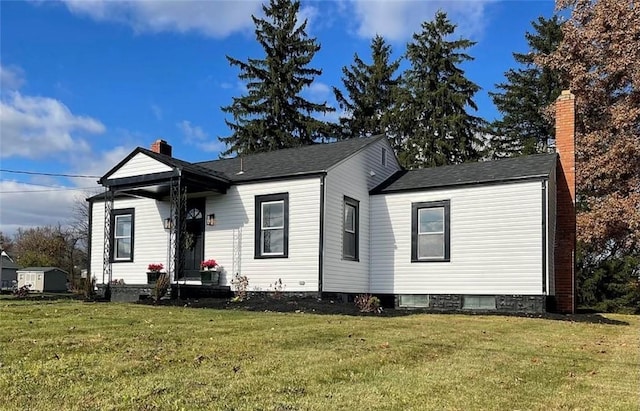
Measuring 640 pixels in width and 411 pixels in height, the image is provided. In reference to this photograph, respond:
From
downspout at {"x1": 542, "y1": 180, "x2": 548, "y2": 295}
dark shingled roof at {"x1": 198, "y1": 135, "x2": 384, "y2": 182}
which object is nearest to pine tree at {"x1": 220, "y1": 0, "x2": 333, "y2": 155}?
dark shingled roof at {"x1": 198, "y1": 135, "x2": 384, "y2": 182}

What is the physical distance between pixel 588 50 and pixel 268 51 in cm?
1979

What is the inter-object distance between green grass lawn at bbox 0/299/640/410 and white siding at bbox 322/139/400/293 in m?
4.94

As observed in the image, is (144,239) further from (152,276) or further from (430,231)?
(430,231)

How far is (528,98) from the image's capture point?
31719 mm

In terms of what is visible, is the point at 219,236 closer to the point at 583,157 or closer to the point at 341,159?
the point at 341,159

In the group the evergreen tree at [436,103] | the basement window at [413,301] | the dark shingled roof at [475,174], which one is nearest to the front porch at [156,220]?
the basement window at [413,301]

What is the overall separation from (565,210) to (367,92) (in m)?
23.7

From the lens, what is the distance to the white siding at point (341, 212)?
14.7 meters

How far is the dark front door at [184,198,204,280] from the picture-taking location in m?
16.5

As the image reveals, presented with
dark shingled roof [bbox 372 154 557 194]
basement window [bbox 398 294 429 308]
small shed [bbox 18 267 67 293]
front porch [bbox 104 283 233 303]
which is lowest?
small shed [bbox 18 267 67 293]

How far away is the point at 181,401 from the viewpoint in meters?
4.46

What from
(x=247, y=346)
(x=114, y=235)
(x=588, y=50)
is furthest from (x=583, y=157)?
(x=247, y=346)

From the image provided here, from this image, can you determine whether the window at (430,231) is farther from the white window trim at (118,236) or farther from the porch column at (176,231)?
the white window trim at (118,236)

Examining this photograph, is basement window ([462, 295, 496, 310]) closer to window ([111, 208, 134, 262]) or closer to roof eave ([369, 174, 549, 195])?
roof eave ([369, 174, 549, 195])
